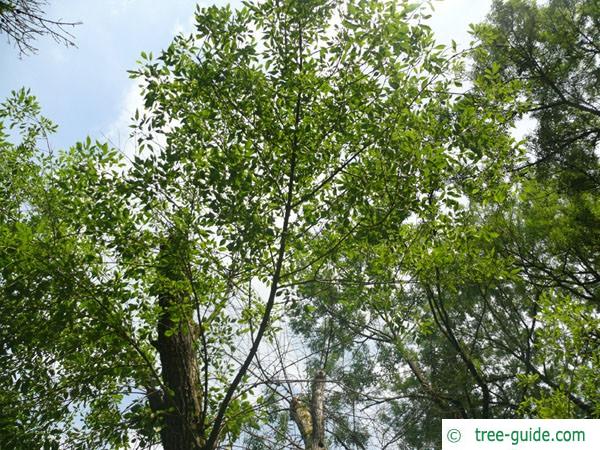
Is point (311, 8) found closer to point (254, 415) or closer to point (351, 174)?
point (351, 174)

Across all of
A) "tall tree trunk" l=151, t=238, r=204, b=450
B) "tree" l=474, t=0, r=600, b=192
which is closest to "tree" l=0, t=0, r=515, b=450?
"tall tree trunk" l=151, t=238, r=204, b=450

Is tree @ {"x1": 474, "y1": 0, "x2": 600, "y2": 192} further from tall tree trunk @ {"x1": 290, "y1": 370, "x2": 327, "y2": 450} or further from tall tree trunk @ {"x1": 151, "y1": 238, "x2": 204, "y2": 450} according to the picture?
tall tree trunk @ {"x1": 151, "y1": 238, "x2": 204, "y2": 450}

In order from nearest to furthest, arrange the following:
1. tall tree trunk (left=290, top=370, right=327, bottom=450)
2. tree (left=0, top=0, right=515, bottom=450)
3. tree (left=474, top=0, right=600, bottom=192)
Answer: tree (left=0, top=0, right=515, bottom=450)
tall tree trunk (left=290, top=370, right=327, bottom=450)
tree (left=474, top=0, right=600, bottom=192)

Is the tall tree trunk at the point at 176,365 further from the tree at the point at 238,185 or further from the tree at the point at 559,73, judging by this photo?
the tree at the point at 559,73

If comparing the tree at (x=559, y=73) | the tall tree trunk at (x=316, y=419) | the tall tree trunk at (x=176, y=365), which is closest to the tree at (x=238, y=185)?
the tall tree trunk at (x=176, y=365)

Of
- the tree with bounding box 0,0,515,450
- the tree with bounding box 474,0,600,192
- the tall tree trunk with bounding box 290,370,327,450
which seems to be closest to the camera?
the tree with bounding box 0,0,515,450

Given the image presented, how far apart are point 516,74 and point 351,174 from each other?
6400mm

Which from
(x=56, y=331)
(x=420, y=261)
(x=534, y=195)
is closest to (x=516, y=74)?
(x=534, y=195)

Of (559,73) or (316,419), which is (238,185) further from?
(559,73)

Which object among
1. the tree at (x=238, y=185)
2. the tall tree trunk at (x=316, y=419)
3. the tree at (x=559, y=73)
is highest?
the tree at (x=559, y=73)

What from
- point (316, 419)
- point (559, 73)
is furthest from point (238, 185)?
point (559, 73)

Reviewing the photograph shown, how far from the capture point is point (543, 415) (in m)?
5.04

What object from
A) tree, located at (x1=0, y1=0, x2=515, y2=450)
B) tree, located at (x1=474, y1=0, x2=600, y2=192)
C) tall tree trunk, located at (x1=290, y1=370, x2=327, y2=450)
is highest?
tree, located at (x1=474, y1=0, x2=600, y2=192)

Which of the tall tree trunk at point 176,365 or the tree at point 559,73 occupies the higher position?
the tree at point 559,73
